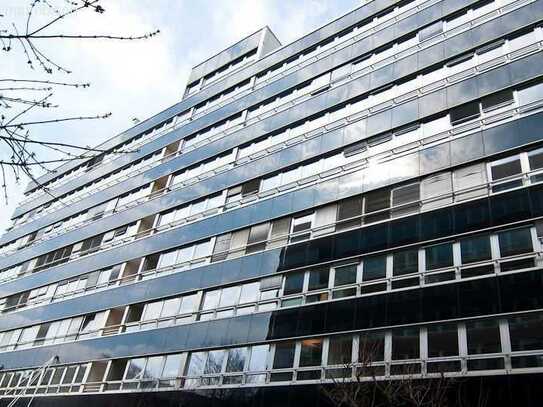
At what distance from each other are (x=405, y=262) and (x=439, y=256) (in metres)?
1.10

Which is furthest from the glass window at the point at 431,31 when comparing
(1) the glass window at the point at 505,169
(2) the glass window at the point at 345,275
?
(2) the glass window at the point at 345,275

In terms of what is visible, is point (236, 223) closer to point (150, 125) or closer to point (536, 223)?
point (536, 223)

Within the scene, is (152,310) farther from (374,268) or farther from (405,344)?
(405,344)

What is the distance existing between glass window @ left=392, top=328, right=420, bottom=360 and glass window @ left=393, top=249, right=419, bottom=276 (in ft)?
6.41

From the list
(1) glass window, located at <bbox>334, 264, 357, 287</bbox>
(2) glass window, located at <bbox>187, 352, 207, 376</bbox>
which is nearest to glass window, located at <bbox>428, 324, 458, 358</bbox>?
(1) glass window, located at <bbox>334, 264, 357, 287</bbox>

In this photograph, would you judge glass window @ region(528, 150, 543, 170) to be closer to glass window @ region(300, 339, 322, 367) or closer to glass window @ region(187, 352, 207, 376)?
glass window @ region(300, 339, 322, 367)

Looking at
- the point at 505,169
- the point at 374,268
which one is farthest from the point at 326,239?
the point at 505,169

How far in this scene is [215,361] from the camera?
17.9m

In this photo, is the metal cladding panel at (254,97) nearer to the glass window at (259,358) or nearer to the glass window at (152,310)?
the glass window at (152,310)

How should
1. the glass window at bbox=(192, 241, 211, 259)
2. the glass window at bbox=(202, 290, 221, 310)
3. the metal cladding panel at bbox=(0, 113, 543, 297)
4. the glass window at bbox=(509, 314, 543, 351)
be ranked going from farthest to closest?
the glass window at bbox=(192, 241, 211, 259)
the glass window at bbox=(202, 290, 221, 310)
the metal cladding panel at bbox=(0, 113, 543, 297)
the glass window at bbox=(509, 314, 543, 351)

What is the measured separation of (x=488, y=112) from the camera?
1692 cm

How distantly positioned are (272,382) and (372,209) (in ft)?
22.8

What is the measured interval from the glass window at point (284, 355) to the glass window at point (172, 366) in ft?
15.5

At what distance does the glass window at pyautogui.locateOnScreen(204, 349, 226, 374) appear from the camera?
698 inches
